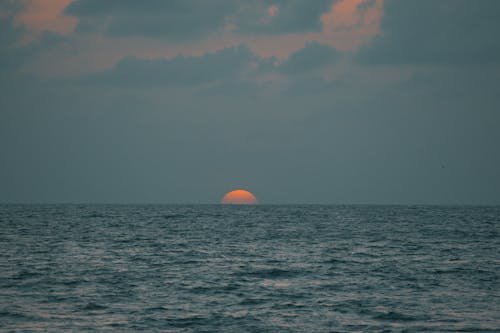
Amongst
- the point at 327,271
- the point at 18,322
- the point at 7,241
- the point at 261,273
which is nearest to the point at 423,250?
Answer: the point at 327,271

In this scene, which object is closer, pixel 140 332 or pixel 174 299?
pixel 140 332

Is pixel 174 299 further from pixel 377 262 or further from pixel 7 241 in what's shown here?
pixel 7 241

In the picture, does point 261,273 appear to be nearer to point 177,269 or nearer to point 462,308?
point 177,269

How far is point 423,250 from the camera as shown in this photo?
4369cm

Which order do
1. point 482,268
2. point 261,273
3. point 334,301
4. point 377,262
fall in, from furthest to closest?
point 377,262 → point 482,268 → point 261,273 → point 334,301

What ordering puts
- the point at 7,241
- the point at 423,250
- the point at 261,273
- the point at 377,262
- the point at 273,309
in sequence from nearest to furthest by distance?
the point at 273,309
the point at 261,273
the point at 377,262
the point at 423,250
the point at 7,241

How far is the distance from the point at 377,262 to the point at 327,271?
19.2 ft

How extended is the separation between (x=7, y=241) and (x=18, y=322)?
3299cm

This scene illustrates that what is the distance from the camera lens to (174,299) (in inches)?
910

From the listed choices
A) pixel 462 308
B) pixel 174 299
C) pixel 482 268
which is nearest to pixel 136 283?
pixel 174 299

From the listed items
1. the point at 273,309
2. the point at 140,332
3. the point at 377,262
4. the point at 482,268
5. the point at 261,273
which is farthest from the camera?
the point at 377,262

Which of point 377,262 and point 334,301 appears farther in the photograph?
point 377,262

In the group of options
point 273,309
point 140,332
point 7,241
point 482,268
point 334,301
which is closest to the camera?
point 140,332

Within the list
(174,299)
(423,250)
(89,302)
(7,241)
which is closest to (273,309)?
(174,299)
